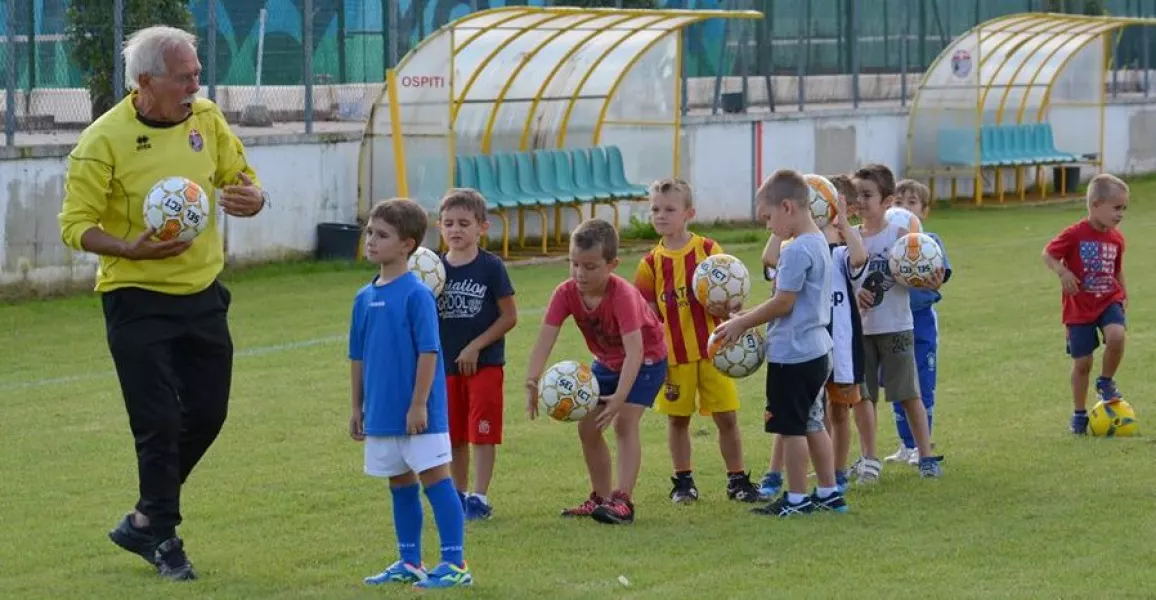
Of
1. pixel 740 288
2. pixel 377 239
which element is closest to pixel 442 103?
pixel 740 288

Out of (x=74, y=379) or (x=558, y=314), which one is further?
(x=74, y=379)

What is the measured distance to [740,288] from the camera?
8203 millimetres

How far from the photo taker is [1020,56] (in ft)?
102

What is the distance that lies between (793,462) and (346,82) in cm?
1449

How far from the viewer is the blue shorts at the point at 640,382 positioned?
26.6ft

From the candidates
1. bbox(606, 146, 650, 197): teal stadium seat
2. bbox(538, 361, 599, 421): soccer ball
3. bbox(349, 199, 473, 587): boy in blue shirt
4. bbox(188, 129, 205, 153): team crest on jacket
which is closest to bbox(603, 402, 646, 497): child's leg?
bbox(538, 361, 599, 421): soccer ball

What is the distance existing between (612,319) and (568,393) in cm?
44

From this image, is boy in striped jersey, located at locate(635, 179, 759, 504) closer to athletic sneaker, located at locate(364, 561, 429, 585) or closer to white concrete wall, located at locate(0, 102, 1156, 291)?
athletic sneaker, located at locate(364, 561, 429, 585)

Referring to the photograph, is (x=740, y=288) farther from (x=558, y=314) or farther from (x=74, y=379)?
(x=74, y=379)

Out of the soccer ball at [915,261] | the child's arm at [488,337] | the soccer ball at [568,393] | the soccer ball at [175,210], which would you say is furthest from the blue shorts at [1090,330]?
the soccer ball at [175,210]

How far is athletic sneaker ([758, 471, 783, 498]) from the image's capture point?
8.52m

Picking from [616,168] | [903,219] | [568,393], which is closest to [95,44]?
[616,168]

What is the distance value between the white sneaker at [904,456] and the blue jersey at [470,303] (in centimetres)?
254

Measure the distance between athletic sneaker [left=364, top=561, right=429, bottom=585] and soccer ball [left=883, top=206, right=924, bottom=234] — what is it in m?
3.70
